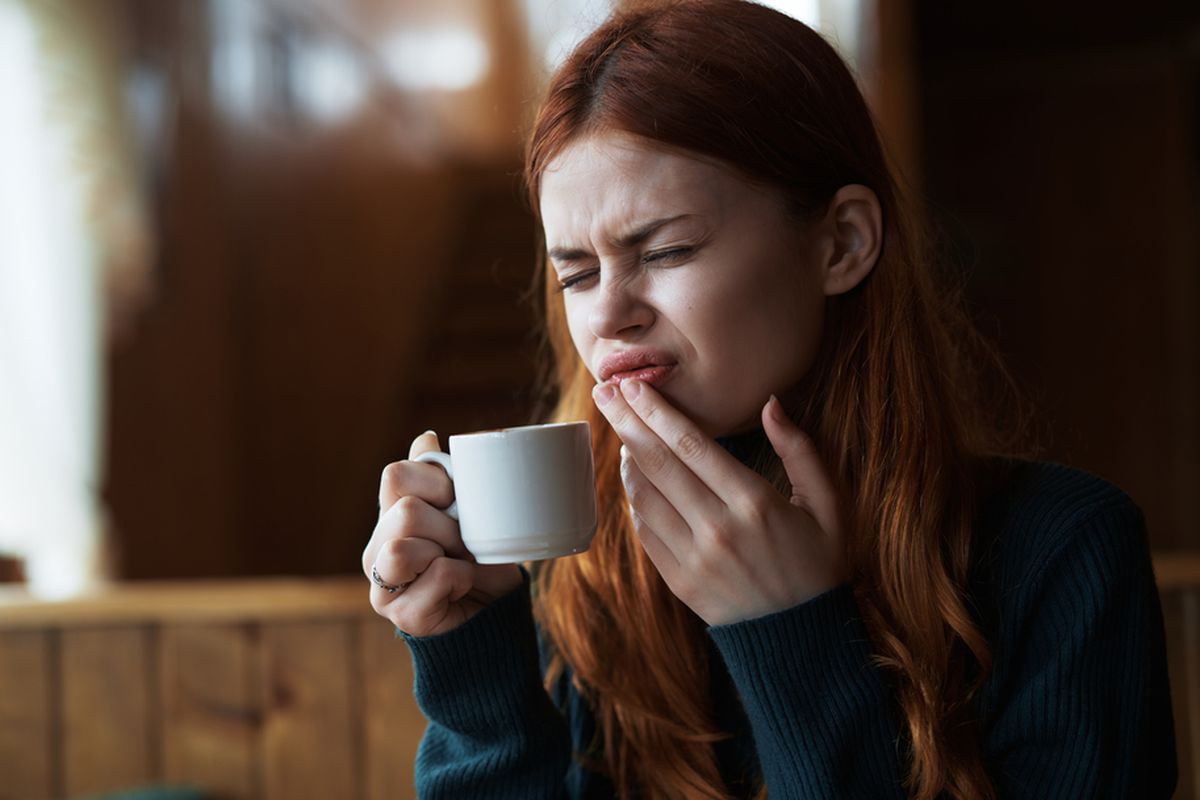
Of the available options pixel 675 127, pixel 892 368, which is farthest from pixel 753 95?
pixel 892 368

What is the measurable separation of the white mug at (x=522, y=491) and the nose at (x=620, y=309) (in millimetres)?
95

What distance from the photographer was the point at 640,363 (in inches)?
36.6

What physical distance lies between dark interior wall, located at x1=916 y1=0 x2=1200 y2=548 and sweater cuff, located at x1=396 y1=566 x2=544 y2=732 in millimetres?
4598

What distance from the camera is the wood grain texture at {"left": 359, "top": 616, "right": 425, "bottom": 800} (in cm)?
182

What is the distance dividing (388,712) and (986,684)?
44.3 inches

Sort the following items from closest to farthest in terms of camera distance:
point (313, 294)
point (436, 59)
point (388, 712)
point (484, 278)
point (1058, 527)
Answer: point (1058, 527) → point (388, 712) → point (313, 294) → point (484, 278) → point (436, 59)

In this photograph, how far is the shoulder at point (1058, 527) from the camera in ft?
3.06

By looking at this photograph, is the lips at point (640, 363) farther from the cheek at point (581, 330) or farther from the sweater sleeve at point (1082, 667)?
the sweater sleeve at point (1082, 667)

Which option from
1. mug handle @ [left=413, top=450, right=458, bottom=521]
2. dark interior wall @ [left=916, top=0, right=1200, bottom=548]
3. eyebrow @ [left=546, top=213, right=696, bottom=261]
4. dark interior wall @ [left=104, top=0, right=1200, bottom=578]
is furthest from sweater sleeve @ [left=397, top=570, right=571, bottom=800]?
dark interior wall @ [left=916, top=0, right=1200, bottom=548]

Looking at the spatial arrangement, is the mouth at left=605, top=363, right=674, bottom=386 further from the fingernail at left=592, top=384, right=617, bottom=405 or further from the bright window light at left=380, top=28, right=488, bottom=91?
the bright window light at left=380, top=28, right=488, bottom=91

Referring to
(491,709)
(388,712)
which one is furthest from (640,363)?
(388,712)

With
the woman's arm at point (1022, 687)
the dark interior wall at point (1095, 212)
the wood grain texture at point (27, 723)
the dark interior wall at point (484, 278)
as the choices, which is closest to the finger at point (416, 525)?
the woman's arm at point (1022, 687)

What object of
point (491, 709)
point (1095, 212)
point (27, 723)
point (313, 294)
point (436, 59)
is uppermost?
point (436, 59)

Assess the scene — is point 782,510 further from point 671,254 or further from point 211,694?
point 211,694
